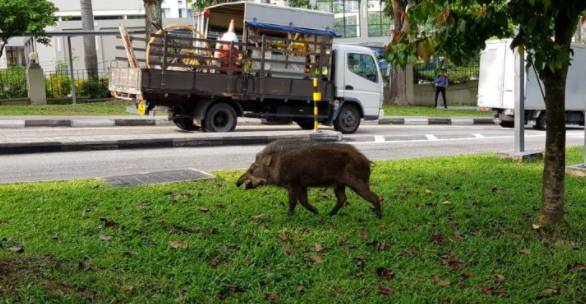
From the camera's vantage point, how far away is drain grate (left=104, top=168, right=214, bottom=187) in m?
7.42

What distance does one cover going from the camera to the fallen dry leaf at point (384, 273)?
4273 mm

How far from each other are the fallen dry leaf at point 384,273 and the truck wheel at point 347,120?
11.9 meters

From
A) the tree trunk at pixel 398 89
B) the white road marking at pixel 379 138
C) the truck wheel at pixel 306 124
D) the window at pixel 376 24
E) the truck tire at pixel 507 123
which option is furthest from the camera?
the window at pixel 376 24

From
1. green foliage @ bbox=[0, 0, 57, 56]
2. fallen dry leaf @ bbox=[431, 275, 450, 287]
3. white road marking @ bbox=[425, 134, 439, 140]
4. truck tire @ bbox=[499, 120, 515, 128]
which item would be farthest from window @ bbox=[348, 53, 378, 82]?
fallen dry leaf @ bbox=[431, 275, 450, 287]

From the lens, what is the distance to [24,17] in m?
21.4

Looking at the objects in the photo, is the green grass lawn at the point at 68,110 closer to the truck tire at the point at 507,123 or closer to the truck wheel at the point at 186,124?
the truck wheel at the point at 186,124

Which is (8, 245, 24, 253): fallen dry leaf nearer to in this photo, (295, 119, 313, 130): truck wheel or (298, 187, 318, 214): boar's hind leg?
(298, 187, 318, 214): boar's hind leg

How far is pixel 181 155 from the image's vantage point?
10844 millimetres

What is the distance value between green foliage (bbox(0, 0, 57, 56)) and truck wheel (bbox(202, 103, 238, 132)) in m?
10.2

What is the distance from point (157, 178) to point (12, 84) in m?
17.7

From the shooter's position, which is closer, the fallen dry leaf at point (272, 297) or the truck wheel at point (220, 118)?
the fallen dry leaf at point (272, 297)

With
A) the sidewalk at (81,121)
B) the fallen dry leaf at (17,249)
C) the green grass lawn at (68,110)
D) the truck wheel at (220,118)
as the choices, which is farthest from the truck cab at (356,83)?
the fallen dry leaf at (17,249)

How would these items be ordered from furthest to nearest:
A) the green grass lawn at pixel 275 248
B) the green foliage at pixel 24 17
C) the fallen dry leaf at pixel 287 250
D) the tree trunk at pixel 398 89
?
1. the tree trunk at pixel 398 89
2. the green foliage at pixel 24 17
3. the fallen dry leaf at pixel 287 250
4. the green grass lawn at pixel 275 248

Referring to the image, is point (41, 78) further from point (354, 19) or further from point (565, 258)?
point (354, 19)
